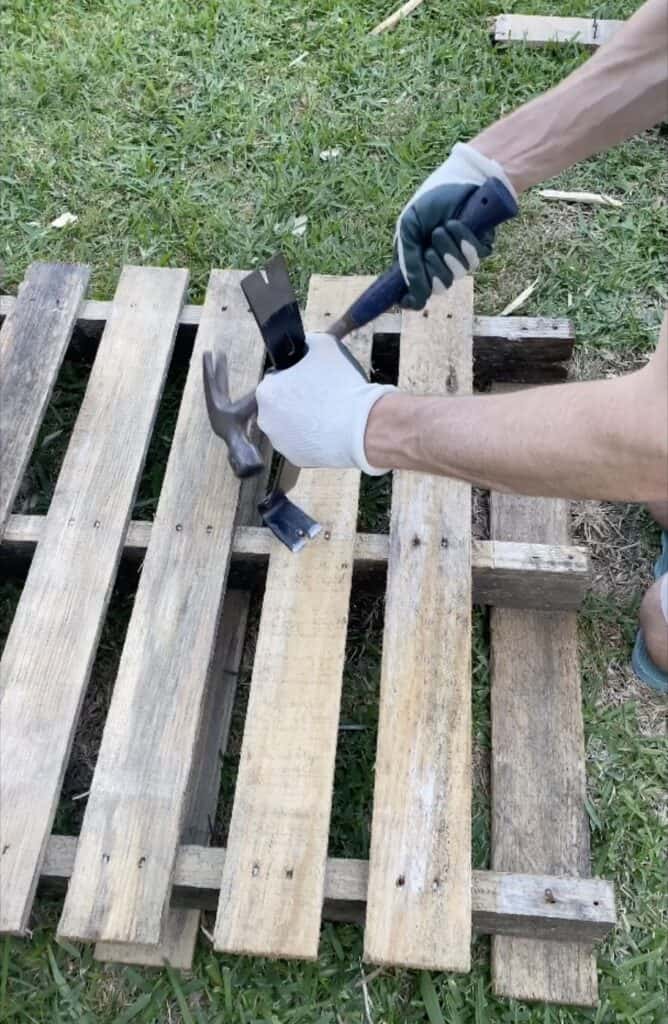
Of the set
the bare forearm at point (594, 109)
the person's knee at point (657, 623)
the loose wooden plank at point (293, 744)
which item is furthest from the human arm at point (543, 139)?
the person's knee at point (657, 623)

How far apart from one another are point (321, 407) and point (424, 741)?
677mm

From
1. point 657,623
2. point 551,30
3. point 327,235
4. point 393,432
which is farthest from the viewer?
point 551,30

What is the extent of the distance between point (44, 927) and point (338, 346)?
4.40 feet

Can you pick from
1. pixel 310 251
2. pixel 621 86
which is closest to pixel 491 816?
pixel 621 86

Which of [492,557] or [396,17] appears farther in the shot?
[396,17]

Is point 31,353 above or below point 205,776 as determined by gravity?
above

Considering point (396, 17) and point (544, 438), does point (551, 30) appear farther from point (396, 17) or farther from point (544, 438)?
point (544, 438)

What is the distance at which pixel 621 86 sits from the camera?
1829mm

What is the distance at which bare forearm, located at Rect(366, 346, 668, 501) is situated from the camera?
1.27 meters

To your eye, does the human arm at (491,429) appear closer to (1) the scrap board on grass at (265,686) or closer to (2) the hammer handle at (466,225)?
(2) the hammer handle at (466,225)

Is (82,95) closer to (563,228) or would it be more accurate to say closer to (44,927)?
(563,228)

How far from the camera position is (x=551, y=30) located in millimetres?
3172

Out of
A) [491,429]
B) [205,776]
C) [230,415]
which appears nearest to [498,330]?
[230,415]

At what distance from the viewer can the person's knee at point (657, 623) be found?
1.96 m
